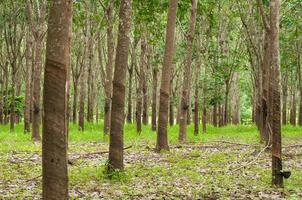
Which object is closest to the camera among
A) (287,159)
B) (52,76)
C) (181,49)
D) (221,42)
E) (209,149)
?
(52,76)

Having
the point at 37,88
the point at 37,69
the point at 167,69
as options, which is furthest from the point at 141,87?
the point at 167,69

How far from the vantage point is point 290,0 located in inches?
803

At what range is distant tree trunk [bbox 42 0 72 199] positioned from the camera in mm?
5816

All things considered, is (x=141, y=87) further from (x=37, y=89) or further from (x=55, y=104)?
(x=55, y=104)

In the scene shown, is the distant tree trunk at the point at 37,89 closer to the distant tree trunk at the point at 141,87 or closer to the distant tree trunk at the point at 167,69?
the distant tree trunk at the point at 167,69

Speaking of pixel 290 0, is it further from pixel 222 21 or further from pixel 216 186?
pixel 216 186

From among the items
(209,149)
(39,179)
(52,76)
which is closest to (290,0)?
(209,149)

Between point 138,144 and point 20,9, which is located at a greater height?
point 20,9

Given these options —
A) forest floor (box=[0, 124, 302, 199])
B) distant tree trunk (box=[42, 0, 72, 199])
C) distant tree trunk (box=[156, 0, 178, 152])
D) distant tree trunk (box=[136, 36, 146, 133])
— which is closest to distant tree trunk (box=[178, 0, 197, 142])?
forest floor (box=[0, 124, 302, 199])

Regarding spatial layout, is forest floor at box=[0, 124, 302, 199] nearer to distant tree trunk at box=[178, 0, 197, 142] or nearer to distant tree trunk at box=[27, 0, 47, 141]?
distant tree trunk at box=[178, 0, 197, 142]

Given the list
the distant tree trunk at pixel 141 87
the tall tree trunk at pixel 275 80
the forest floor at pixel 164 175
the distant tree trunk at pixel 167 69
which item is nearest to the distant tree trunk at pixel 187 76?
the forest floor at pixel 164 175

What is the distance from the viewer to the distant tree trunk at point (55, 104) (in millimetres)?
5816

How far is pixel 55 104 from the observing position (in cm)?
582

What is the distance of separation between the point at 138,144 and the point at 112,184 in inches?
330
